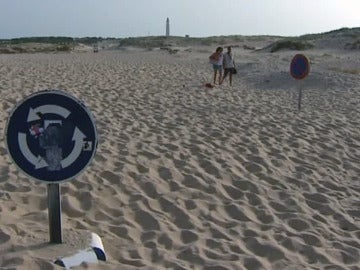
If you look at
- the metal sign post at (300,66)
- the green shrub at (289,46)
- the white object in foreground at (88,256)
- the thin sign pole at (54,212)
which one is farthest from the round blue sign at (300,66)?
the green shrub at (289,46)

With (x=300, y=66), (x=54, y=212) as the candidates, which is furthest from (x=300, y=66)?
(x=54, y=212)

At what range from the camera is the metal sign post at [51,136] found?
3.40 metres

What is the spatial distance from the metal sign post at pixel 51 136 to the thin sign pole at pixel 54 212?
175mm

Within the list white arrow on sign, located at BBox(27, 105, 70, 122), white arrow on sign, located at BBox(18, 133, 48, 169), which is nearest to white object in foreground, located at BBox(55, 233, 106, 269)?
white arrow on sign, located at BBox(18, 133, 48, 169)

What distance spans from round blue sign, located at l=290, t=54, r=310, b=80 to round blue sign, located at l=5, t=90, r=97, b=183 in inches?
335

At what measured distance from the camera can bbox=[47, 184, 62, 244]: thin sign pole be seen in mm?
3674

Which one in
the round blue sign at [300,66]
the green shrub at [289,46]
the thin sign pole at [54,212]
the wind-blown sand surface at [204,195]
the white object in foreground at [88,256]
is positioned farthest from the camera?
the green shrub at [289,46]

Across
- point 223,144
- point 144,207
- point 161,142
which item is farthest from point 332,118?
point 144,207

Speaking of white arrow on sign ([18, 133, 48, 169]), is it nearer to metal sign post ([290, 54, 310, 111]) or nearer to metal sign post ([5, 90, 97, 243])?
metal sign post ([5, 90, 97, 243])

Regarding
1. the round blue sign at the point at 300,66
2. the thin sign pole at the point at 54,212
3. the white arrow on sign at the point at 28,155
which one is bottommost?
the thin sign pole at the point at 54,212

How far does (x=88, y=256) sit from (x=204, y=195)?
2004 millimetres

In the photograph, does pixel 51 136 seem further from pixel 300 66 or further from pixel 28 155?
pixel 300 66

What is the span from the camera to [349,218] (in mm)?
5141

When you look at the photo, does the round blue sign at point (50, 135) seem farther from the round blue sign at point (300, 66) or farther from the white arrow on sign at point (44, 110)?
the round blue sign at point (300, 66)
